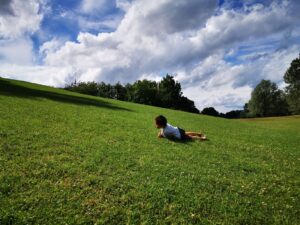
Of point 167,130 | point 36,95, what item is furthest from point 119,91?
point 167,130

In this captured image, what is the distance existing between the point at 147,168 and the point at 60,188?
11.6ft

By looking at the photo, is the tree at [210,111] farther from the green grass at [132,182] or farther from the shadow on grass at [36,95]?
the green grass at [132,182]

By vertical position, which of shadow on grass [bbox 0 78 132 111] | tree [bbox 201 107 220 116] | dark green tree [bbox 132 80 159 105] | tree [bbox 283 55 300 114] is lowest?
shadow on grass [bbox 0 78 132 111]

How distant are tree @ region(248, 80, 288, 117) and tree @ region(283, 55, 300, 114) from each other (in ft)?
87.4

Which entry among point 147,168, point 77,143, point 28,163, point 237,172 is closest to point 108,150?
point 77,143

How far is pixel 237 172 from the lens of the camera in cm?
1104

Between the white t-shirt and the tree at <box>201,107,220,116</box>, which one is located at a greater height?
the tree at <box>201,107,220,116</box>

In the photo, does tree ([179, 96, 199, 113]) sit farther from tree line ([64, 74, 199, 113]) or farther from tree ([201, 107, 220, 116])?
tree ([201, 107, 220, 116])

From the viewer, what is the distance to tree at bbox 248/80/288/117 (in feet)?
370

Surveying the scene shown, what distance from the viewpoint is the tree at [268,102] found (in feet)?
370

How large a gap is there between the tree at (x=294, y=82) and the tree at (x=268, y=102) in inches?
1049

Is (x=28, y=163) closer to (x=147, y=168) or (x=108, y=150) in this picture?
(x=108, y=150)

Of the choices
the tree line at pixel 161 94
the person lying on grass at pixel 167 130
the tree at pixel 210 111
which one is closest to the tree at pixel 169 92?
the tree line at pixel 161 94

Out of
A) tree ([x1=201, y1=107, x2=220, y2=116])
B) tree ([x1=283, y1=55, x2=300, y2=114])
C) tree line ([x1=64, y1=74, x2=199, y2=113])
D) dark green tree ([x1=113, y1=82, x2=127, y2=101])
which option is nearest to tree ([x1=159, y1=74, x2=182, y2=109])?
tree line ([x1=64, y1=74, x2=199, y2=113])
